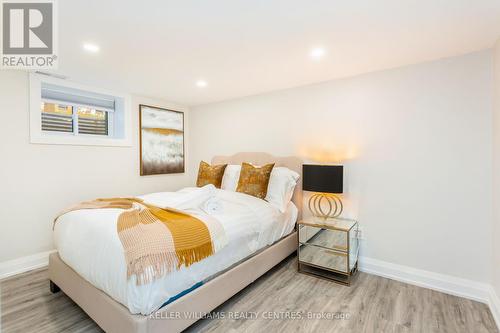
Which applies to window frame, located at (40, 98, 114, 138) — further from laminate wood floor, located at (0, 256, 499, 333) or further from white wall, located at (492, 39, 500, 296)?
white wall, located at (492, 39, 500, 296)

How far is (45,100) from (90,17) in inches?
79.3

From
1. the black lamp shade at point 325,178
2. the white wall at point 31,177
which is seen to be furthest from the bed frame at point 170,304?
the white wall at point 31,177

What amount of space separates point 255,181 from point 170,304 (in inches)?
68.0

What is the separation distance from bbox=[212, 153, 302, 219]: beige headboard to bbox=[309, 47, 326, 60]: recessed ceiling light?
1378 millimetres

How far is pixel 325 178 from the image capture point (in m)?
2.70

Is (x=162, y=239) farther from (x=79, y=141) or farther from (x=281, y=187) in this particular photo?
Answer: (x=79, y=141)

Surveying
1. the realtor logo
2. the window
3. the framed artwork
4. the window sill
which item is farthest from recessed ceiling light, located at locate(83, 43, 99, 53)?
the framed artwork

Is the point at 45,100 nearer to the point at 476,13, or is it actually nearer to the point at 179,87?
the point at 179,87

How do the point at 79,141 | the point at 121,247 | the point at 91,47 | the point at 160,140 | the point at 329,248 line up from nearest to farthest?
the point at 121,247 < the point at 91,47 < the point at 329,248 < the point at 79,141 < the point at 160,140

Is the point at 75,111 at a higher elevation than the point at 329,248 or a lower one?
higher

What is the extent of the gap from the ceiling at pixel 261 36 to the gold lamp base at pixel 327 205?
1.51m

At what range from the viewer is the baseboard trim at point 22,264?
2590 mm

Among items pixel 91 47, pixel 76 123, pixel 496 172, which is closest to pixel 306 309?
pixel 496 172

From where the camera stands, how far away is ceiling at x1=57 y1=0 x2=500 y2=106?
158cm
